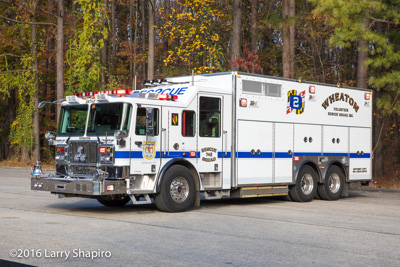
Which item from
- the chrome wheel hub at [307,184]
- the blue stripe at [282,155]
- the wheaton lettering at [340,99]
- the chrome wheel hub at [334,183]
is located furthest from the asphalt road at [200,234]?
the wheaton lettering at [340,99]

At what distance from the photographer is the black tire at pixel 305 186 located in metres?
16.1

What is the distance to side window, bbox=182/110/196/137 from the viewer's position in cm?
1337

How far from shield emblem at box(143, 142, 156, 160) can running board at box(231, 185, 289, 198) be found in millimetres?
2941

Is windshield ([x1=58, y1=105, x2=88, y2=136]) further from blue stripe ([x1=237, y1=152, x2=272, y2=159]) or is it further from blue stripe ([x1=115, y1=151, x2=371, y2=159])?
blue stripe ([x1=237, y1=152, x2=272, y2=159])

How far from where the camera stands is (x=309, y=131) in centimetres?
1638

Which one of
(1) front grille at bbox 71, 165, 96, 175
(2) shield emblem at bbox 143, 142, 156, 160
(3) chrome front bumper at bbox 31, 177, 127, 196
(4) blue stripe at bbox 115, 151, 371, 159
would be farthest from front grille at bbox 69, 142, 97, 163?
(2) shield emblem at bbox 143, 142, 156, 160

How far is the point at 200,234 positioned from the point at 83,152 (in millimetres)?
4011

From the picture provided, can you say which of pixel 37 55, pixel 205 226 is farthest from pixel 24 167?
pixel 205 226

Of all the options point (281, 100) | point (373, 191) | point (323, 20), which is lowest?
point (373, 191)

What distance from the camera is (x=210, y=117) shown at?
45.7 ft

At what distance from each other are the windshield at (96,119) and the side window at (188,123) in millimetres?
1515

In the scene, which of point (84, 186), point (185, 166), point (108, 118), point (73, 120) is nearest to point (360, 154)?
point (185, 166)

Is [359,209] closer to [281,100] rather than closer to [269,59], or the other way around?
[281,100]

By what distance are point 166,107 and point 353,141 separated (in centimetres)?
748
